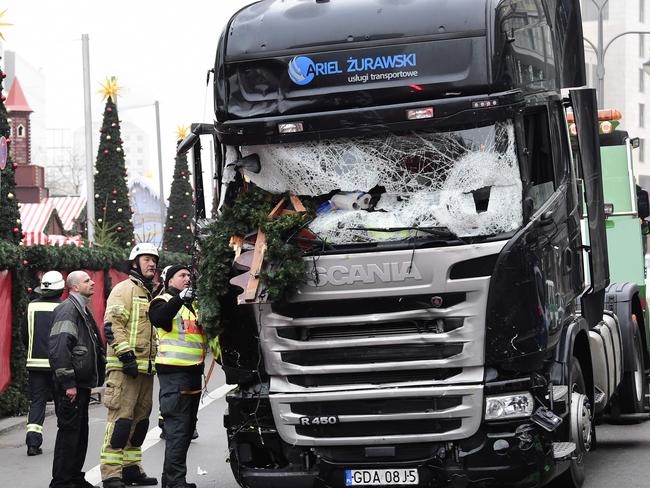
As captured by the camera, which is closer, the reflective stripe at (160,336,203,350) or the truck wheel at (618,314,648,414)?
the reflective stripe at (160,336,203,350)

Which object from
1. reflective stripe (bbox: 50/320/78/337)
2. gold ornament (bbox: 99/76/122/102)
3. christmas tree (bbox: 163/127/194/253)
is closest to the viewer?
reflective stripe (bbox: 50/320/78/337)

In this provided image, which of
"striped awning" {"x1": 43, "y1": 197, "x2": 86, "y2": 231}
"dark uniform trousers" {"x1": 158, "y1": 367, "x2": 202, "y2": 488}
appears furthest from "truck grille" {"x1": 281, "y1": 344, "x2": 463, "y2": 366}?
"striped awning" {"x1": 43, "y1": 197, "x2": 86, "y2": 231}

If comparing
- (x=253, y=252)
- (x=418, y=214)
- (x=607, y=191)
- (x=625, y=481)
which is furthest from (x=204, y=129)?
(x=607, y=191)

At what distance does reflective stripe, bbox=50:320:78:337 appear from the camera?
10.3 m

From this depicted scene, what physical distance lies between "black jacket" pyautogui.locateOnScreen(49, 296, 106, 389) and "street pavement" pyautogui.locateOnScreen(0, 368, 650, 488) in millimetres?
993

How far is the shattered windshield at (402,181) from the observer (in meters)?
7.98

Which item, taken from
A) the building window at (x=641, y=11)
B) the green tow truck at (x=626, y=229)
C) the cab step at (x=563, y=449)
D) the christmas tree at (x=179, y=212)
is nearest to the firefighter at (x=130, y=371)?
the cab step at (x=563, y=449)

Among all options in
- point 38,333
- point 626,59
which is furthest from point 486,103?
point 626,59

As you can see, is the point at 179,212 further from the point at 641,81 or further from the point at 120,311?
the point at 641,81

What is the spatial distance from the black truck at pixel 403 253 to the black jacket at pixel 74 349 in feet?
7.32

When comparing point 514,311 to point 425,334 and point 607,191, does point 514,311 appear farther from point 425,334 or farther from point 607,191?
point 607,191

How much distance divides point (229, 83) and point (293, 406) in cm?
222

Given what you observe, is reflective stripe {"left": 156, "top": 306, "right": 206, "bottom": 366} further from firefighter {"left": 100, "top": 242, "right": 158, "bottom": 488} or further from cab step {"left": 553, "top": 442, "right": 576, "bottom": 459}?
cab step {"left": 553, "top": 442, "right": 576, "bottom": 459}

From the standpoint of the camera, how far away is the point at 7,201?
16.2 meters
